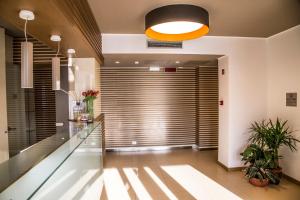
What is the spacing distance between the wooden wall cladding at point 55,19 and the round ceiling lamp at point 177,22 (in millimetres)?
872

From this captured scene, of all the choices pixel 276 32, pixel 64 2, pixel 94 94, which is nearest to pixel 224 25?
pixel 276 32

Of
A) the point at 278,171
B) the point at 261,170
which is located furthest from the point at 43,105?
the point at 278,171

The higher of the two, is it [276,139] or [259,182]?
[276,139]

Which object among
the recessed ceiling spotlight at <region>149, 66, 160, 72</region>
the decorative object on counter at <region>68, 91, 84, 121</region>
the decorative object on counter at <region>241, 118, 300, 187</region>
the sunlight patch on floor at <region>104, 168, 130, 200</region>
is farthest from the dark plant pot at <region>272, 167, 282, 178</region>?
the recessed ceiling spotlight at <region>149, 66, 160, 72</region>

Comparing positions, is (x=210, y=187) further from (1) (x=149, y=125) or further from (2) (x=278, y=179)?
(1) (x=149, y=125)

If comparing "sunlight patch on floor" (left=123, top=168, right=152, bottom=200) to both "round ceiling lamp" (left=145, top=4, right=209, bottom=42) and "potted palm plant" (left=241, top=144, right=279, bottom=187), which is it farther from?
"round ceiling lamp" (left=145, top=4, right=209, bottom=42)

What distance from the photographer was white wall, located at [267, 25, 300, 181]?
3564mm

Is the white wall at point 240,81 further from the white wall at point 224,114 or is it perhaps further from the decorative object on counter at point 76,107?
the decorative object on counter at point 76,107

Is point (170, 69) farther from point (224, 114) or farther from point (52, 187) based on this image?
point (52, 187)

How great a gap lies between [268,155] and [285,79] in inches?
57.5

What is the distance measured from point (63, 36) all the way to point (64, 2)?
0.72 m

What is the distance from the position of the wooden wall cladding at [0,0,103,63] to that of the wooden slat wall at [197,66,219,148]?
3906mm

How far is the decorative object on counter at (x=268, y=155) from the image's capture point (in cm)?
353

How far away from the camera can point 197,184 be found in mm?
3631
